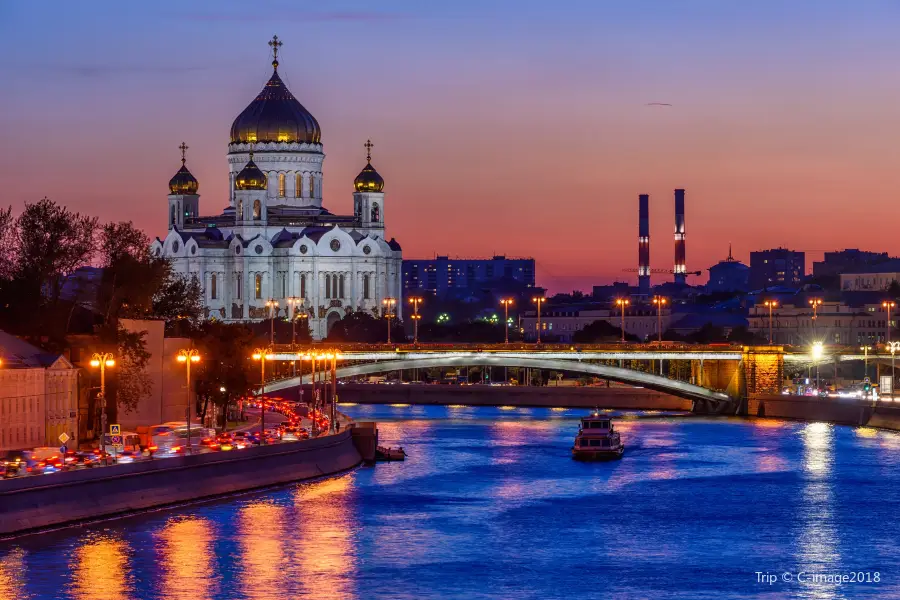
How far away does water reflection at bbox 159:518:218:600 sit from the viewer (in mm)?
39656

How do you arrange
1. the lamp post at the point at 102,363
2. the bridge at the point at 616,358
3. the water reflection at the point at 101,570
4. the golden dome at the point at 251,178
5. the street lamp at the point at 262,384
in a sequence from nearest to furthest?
the water reflection at the point at 101,570
the lamp post at the point at 102,363
the street lamp at the point at 262,384
the bridge at the point at 616,358
the golden dome at the point at 251,178

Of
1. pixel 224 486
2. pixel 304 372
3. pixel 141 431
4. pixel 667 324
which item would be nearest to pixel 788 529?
pixel 224 486

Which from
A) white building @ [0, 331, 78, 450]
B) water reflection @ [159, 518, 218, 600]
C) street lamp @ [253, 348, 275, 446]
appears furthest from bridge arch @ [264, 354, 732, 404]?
water reflection @ [159, 518, 218, 600]

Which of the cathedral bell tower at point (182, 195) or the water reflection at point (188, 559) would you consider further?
the cathedral bell tower at point (182, 195)

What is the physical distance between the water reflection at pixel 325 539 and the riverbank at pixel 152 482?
0.84 meters

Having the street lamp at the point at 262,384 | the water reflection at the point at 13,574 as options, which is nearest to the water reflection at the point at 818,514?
the street lamp at the point at 262,384

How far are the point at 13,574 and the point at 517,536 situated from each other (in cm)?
1143

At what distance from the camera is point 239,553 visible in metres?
43.4

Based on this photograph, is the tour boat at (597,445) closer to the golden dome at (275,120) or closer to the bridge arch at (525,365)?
the bridge arch at (525,365)

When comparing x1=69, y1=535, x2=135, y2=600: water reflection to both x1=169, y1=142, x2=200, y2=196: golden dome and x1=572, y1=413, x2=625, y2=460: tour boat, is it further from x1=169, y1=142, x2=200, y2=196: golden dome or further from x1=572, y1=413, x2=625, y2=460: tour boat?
x1=169, y1=142, x2=200, y2=196: golden dome

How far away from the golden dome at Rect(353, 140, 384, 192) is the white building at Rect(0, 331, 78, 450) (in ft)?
294

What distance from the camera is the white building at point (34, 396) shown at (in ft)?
176

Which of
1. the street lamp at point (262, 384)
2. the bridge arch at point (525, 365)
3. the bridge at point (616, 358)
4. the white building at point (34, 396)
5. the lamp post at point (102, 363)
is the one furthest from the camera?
the bridge at point (616, 358)

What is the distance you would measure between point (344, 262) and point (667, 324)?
30.2 metres
